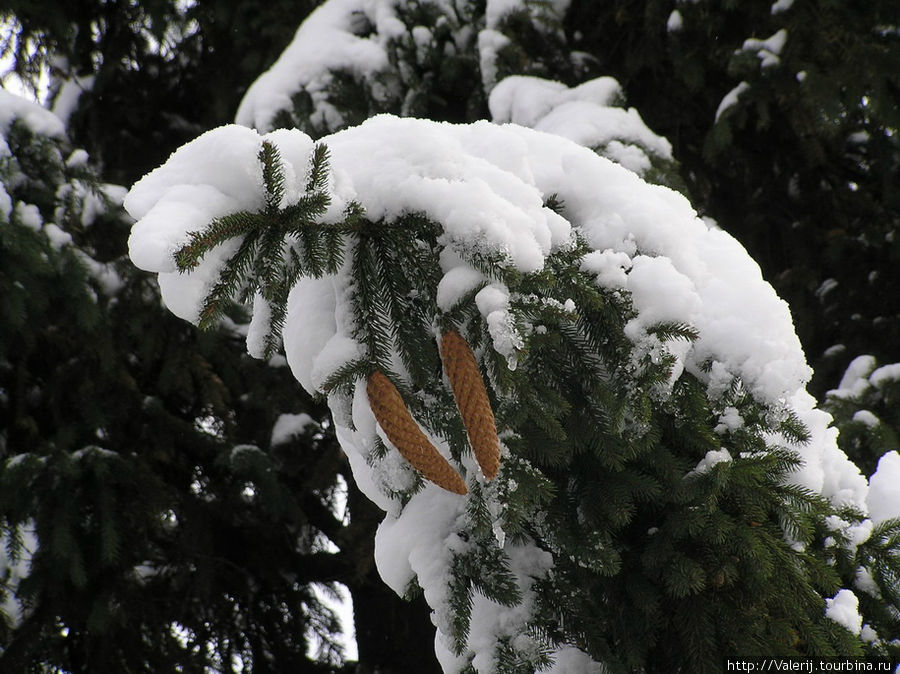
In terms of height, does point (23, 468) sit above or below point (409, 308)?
above

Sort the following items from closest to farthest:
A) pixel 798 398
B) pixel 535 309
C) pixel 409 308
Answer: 1. pixel 535 309
2. pixel 409 308
3. pixel 798 398

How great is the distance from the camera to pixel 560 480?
1.60 m

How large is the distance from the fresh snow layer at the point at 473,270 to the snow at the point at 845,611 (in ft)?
0.03

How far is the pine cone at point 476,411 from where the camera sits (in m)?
1.16

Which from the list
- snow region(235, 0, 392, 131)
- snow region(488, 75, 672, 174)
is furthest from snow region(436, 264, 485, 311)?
snow region(235, 0, 392, 131)

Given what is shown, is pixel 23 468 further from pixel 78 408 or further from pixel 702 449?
pixel 702 449

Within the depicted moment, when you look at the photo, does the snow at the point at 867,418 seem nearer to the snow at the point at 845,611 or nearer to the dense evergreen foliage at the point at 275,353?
the dense evergreen foliage at the point at 275,353

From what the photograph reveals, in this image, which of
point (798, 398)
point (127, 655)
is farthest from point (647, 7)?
point (127, 655)

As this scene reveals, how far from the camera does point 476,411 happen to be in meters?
1.17

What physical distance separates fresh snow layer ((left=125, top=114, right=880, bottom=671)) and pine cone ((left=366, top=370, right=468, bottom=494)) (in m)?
0.10

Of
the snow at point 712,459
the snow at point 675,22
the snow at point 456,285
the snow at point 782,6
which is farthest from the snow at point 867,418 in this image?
the snow at point 456,285

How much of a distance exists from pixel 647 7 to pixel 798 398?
8.72ft

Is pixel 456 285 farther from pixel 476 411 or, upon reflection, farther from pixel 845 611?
pixel 845 611

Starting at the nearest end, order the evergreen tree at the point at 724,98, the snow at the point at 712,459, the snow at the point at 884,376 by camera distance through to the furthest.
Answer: the snow at the point at 712,459 < the snow at the point at 884,376 < the evergreen tree at the point at 724,98
